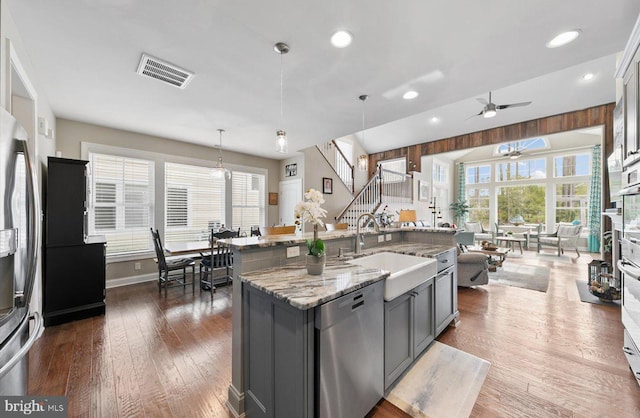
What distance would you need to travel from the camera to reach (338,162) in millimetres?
7504

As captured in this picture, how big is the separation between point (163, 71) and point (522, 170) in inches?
427

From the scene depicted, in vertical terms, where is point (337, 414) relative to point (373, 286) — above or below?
below

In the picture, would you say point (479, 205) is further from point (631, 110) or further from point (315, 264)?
point (315, 264)

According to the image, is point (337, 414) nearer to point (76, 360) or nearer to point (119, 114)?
point (76, 360)

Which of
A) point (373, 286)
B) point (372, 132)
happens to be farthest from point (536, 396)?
point (372, 132)

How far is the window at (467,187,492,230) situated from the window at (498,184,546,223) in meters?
0.39

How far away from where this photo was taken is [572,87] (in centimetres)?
476

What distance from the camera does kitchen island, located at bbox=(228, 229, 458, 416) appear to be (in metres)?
1.27

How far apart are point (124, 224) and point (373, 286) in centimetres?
485

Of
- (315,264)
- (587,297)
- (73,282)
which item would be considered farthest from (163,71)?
(587,297)

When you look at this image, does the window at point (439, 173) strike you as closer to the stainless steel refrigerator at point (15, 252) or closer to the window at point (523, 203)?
the window at point (523, 203)

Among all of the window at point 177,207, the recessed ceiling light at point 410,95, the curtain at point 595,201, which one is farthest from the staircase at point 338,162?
the curtain at point 595,201

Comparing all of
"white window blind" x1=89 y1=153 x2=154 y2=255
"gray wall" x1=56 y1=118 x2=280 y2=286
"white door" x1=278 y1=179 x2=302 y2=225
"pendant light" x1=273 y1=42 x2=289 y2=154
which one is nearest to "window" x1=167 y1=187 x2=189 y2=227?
"white window blind" x1=89 y1=153 x2=154 y2=255

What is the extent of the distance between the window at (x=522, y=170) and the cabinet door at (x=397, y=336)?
31.7ft
